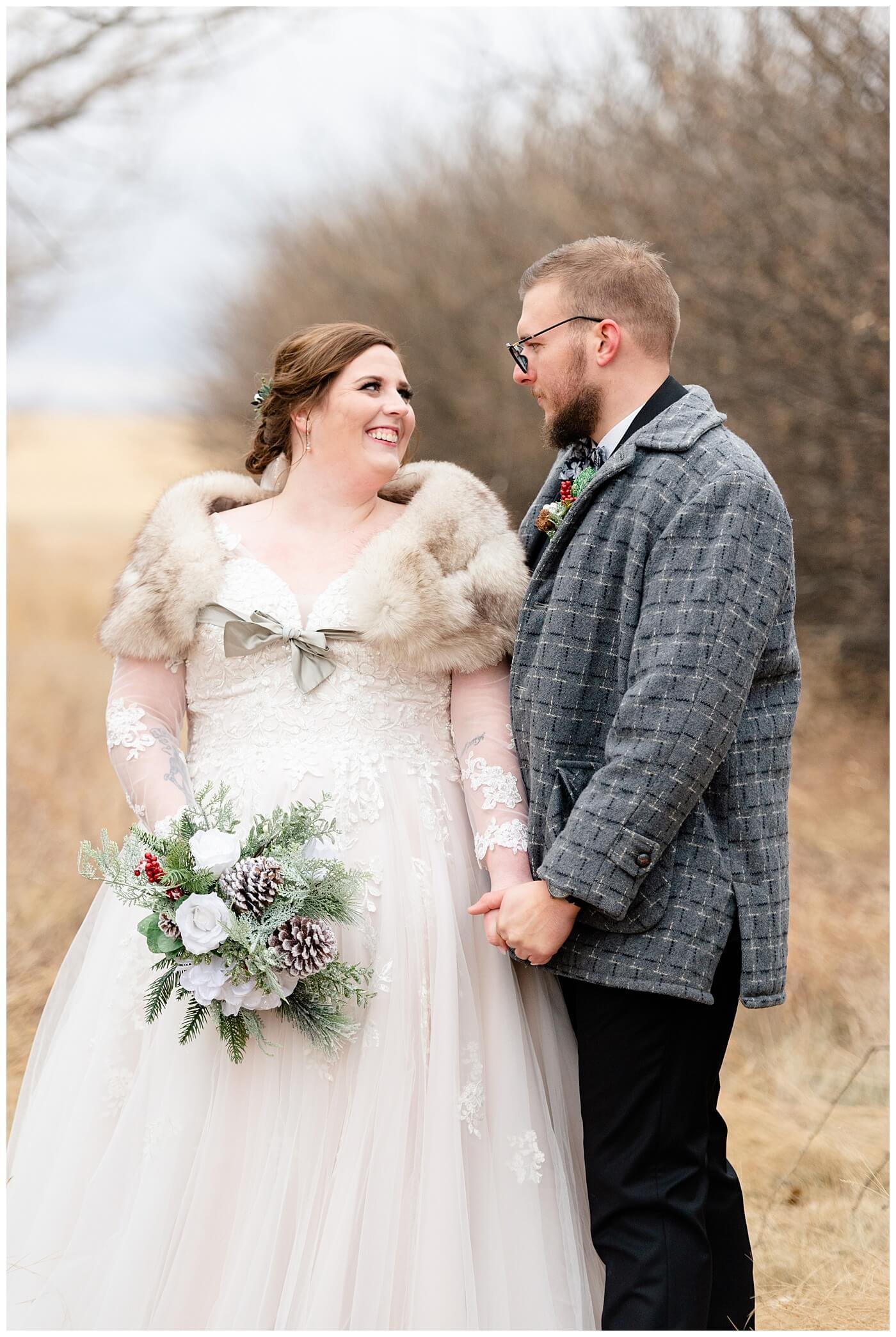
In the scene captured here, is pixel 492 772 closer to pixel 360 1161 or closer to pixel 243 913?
pixel 243 913

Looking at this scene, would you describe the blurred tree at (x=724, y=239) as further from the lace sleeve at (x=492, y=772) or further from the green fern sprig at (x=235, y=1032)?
the green fern sprig at (x=235, y=1032)

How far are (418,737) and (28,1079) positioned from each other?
120cm

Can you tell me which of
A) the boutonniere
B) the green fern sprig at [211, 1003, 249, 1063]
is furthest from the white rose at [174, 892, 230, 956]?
the boutonniere

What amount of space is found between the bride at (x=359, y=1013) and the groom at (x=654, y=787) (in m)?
0.14

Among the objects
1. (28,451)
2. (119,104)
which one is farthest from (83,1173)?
(28,451)

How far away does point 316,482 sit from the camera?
2672mm

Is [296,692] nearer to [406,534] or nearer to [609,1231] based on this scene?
[406,534]

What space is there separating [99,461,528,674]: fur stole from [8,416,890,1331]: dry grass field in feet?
6.59

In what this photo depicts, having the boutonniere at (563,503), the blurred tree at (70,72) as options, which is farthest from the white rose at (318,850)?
the blurred tree at (70,72)

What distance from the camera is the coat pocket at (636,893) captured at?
2.21 m

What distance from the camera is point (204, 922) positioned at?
207 cm

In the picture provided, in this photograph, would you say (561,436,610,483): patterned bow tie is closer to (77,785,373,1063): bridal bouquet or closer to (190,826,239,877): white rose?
(77,785,373,1063): bridal bouquet

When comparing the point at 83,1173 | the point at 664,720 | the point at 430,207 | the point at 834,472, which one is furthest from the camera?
the point at 430,207

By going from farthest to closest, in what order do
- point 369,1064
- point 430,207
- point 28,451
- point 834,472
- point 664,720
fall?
point 28,451
point 430,207
point 834,472
point 369,1064
point 664,720
